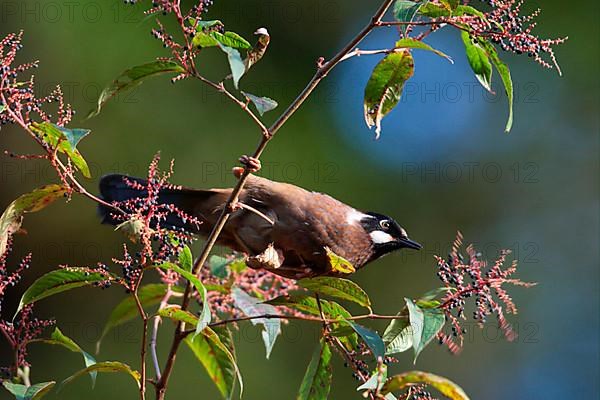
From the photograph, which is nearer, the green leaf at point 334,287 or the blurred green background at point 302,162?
the green leaf at point 334,287

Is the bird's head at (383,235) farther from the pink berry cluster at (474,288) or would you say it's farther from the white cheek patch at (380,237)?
the pink berry cluster at (474,288)

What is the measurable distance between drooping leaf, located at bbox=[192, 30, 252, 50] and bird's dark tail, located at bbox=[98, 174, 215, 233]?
105 cm

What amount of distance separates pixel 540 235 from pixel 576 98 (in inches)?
48.2

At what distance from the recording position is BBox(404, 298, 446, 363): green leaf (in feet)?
6.42

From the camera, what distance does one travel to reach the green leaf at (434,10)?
220cm

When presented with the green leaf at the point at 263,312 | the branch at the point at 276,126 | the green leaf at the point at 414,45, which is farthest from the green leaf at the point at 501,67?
the green leaf at the point at 263,312

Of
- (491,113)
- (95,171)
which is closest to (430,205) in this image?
(491,113)

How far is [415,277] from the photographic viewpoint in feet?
21.3

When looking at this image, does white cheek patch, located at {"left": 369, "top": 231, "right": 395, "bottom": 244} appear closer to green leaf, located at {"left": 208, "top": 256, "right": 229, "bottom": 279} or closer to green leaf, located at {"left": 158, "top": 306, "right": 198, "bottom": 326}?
green leaf, located at {"left": 208, "top": 256, "right": 229, "bottom": 279}

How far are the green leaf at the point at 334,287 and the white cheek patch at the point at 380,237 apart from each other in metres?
1.28

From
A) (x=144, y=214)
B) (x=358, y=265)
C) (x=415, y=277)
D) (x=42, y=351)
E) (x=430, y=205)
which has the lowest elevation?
(x=42, y=351)

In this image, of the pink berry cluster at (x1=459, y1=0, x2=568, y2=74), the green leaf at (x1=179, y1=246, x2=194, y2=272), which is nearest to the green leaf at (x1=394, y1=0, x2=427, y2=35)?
the pink berry cluster at (x1=459, y1=0, x2=568, y2=74)

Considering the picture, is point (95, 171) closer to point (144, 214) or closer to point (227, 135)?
point (227, 135)

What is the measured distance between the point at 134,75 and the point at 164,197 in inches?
58.5
